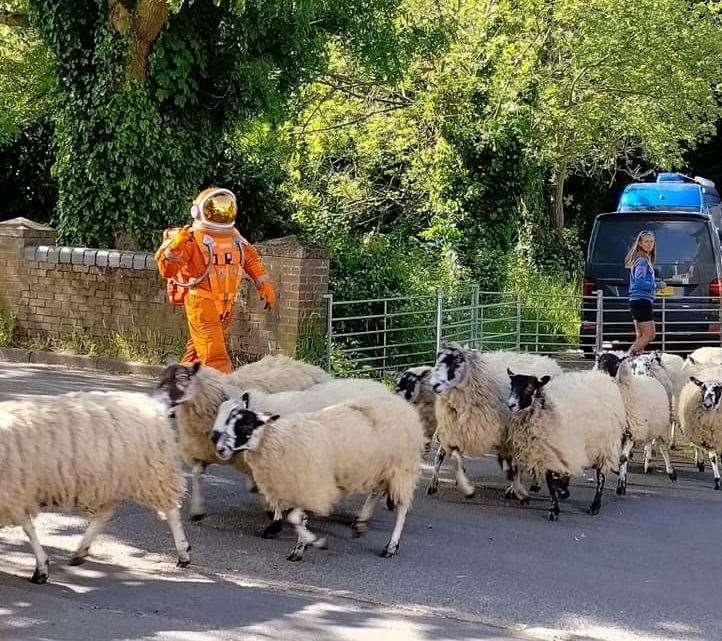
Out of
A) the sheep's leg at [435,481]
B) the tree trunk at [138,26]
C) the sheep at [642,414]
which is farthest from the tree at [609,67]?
the sheep's leg at [435,481]

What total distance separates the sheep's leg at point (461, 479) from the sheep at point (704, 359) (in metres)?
3.91

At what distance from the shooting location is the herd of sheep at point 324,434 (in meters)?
7.60

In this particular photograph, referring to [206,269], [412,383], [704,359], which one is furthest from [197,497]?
[704,359]

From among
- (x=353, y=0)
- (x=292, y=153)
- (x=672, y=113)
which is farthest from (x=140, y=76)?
(x=672, y=113)

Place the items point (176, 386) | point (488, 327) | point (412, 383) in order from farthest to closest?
1. point (488, 327)
2. point (412, 383)
3. point (176, 386)

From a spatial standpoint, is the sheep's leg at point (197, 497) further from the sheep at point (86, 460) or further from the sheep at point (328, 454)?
the sheep at point (86, 460)

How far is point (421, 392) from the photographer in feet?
36.8

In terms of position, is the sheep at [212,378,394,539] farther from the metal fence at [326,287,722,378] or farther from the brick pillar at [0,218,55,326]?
the brick pillar at [0,218,55,326]

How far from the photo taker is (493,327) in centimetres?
1820

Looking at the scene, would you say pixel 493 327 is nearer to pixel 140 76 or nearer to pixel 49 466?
pixel 140 76

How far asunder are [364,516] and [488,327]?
30.5 ft

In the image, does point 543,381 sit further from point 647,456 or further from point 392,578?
point 392,578

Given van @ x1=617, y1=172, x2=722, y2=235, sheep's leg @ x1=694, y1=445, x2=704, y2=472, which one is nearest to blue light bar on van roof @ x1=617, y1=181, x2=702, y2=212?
van @ x1=617, y1=172, x2=722, y2=235

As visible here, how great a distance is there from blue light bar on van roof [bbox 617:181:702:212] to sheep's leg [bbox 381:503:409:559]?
49.5 ft
